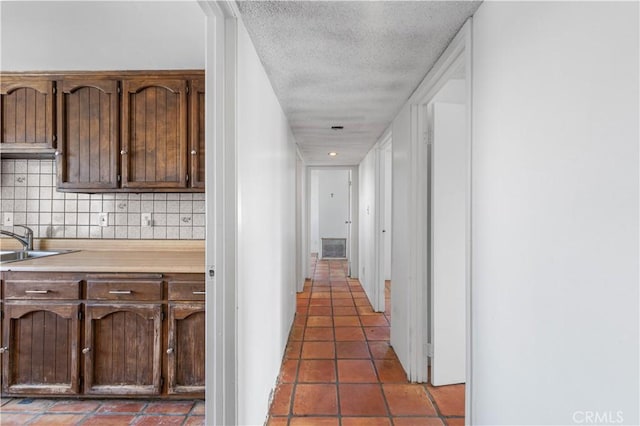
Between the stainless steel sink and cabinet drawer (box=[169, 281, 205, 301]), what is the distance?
3.78 ft

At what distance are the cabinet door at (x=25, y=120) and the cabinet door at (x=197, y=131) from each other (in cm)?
97

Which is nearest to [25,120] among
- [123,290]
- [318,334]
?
[123,290]

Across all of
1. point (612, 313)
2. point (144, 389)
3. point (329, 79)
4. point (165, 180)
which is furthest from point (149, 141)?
point (612, 313)

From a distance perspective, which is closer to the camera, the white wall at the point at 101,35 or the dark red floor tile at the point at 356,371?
the white wall at the point at 101,35

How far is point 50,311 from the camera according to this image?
6.80 ft

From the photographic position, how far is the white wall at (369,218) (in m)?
4.30

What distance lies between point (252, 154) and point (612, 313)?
1452mm

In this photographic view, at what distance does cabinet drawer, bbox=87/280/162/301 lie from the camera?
81.4 inches

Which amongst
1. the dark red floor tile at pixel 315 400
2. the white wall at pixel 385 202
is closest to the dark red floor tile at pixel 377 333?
the dark red floor tile at pixel 315 400

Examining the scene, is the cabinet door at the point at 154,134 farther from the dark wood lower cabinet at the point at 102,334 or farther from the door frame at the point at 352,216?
the door frame at the point at 352,216

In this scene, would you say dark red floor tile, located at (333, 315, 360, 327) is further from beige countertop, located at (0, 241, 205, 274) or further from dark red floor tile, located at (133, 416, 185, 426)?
dark red floor tile, located at (133, 416, 185, 426)

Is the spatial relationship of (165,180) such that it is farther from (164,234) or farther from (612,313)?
(612,313)

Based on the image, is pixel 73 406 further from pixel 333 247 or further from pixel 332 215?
pixel 332 215
